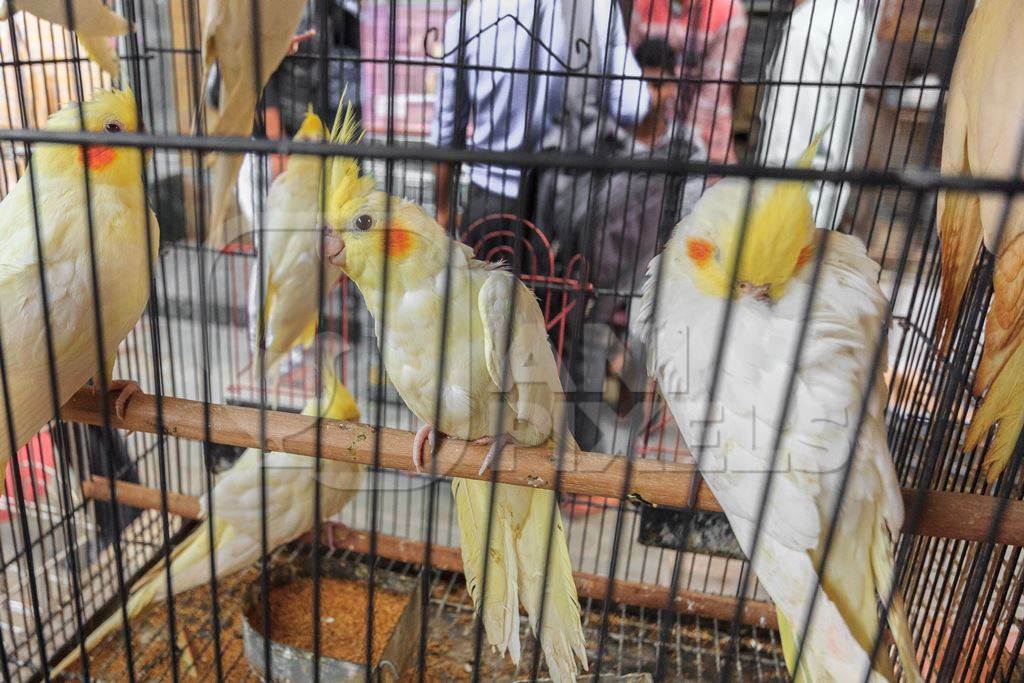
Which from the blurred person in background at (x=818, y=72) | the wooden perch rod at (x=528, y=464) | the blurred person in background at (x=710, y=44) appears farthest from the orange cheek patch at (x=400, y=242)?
the blurred person in background at (x=710, y=44)

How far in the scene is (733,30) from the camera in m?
2.38

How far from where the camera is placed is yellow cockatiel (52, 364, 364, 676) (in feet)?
4.70

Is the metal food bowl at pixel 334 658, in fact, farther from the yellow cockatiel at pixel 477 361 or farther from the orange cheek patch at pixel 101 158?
the orange cheek patch at pixel 101 158

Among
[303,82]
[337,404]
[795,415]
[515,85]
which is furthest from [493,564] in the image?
[303,82]

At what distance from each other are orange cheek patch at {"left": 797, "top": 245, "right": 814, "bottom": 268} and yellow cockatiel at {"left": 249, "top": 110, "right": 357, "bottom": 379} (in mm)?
1102

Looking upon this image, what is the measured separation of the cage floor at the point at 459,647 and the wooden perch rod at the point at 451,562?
0.03 meters

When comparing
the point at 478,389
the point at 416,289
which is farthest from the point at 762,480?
the point at 416,289

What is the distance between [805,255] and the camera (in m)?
0.80

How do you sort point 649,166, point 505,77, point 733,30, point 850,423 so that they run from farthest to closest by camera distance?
point 733,30 → point 505,77 → point 850,423 → point 649,166

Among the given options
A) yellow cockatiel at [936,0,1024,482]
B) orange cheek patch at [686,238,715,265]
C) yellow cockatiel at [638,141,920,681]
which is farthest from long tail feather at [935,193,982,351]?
orange cheek patch at [686,238,715,265]

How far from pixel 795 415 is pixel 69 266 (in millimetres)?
855

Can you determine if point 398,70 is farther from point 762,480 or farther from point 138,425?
point 762,480

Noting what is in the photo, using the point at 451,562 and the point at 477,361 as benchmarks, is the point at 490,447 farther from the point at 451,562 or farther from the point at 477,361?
the point at 451,562

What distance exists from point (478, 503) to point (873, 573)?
54cm
